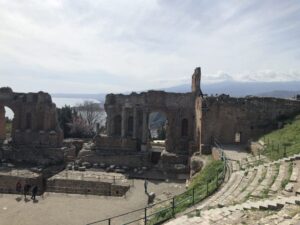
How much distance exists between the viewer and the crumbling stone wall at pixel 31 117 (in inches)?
1575

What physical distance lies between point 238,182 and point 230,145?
1202 centimetres

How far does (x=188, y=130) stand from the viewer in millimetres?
A: 37656

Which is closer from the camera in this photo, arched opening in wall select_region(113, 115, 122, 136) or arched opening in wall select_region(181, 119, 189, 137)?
arched opening in wall select_region(181, 119, 189, 137)

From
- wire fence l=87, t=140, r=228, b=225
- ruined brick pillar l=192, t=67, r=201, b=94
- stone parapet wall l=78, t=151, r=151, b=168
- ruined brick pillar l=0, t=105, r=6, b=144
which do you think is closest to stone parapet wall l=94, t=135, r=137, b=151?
stone parapet wall l=78, t=151, r=151, b=168

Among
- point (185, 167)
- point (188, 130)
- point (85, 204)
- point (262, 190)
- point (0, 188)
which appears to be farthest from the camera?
point (188, 130)

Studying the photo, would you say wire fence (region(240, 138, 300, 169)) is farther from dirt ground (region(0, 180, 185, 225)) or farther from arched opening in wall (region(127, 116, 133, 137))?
arched opening in wall (region(127, 116, 133, 137))

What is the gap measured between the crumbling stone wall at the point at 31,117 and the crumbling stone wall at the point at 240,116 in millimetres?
15836

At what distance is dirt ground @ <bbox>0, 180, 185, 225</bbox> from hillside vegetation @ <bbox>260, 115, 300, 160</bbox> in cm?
688

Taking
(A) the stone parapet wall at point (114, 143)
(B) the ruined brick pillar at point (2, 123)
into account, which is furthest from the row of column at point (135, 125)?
(B) the ruined brick pillar at point (2, 123)

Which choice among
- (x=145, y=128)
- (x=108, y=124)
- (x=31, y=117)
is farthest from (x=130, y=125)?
(x=31, y=117)

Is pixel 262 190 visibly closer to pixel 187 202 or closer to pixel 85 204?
pixel 187 202

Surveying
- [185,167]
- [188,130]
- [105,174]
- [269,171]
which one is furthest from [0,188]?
[269,171]

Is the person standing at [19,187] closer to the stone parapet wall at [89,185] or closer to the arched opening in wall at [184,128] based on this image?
the stone parapet wall at [89,185]

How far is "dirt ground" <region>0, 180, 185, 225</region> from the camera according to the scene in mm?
21500
